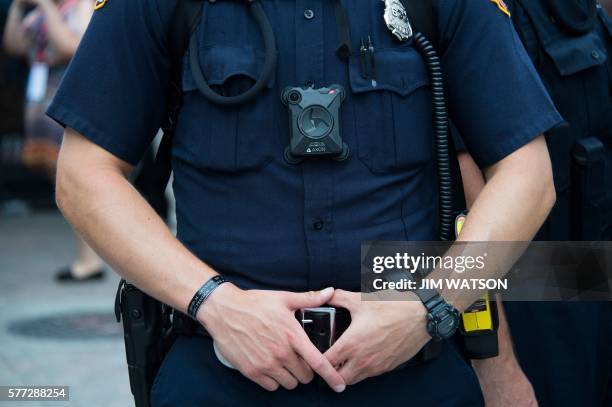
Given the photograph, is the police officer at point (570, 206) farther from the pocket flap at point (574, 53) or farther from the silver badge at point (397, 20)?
the silver badge at point (397, 20)

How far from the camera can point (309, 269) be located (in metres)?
2.31

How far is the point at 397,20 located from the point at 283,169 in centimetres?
42

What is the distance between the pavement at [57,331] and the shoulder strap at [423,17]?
3412mm

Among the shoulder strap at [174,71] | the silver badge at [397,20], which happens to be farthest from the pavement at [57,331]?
the silver badge at [397,20]

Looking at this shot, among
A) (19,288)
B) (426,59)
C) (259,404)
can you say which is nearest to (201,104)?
(426,59)

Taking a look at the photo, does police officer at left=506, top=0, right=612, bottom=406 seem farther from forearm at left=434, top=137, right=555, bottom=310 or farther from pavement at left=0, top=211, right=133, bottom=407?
pavement at left=0, top=211, right=133, bottom=407

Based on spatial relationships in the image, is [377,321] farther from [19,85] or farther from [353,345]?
[19,85]

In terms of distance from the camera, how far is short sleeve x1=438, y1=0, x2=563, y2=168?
240 centimetres

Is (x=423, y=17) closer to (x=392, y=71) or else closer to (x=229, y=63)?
(x=392, y=71)

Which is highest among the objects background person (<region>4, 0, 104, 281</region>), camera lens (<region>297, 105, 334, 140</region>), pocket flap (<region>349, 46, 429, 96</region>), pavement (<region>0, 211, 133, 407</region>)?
pocket flap (<region>349, 46, 429, 96</region>)

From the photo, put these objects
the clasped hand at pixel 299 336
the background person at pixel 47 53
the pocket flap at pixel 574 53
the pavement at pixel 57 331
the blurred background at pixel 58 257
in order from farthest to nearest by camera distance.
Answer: the background person at pixel 47 53 → the pavement at pixel 57 331 → the blurred background at pixel 58 257 → the pocket flap at pixel 574 53 → the clasped hand at pixel 299 336

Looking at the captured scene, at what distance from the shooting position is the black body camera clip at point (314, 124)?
7.43 feet

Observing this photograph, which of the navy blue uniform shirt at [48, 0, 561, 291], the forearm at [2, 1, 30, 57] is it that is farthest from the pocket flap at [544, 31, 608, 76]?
the forearm at [2, 1, 30, 57]

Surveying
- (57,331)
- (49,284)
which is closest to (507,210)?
(57,331)
